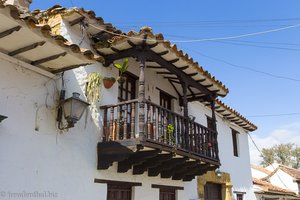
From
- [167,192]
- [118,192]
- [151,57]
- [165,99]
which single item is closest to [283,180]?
[167,192]

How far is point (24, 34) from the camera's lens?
475cm

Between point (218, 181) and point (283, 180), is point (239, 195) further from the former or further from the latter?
point (283, 180)

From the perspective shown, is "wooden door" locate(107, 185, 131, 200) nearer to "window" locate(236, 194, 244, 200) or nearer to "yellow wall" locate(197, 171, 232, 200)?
"yellow wall" locate(197, 171, 232, 200)

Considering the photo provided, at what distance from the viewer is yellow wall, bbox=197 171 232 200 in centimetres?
1064

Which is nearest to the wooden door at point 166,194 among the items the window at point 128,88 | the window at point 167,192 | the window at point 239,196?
the window at point 167,192

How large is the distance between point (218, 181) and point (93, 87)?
699cm

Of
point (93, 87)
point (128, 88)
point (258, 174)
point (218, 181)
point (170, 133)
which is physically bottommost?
point (218, 181)

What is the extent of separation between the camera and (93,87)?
6695 millimetres

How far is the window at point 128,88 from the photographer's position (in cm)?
783

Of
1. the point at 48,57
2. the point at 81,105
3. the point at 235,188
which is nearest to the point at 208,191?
the point at 235,188

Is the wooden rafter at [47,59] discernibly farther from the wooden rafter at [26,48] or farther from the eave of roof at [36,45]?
the wooden rafter at [26,48]

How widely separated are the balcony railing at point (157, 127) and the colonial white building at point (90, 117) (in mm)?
22

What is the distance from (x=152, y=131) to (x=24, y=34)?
3.05m

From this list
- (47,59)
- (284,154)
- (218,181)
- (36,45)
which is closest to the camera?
(36,45)
